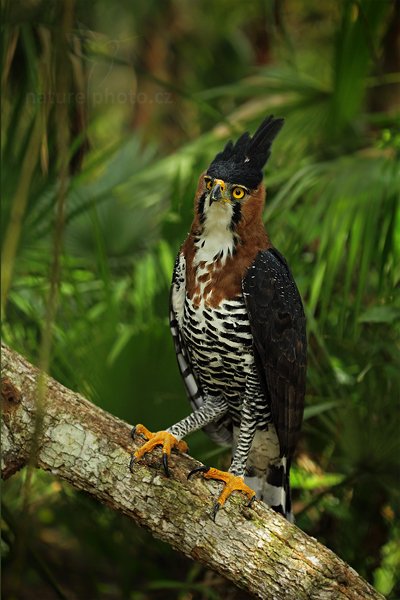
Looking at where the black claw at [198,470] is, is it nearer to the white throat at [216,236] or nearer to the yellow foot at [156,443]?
the yellow foot at [156,443]

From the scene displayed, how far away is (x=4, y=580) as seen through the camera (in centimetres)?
412

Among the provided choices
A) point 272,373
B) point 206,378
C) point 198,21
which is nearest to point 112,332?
point 206,378

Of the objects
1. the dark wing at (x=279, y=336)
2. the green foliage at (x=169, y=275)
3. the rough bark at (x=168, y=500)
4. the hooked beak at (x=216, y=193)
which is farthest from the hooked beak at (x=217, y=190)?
the rough bark at (x=168, y=500)

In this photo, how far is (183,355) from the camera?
3107 millimetres

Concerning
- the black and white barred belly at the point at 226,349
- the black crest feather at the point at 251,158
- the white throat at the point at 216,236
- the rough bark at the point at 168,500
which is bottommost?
the rough bark at the point at 168,500

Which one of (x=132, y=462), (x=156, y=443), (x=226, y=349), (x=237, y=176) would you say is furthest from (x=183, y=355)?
(x=237, y=176)

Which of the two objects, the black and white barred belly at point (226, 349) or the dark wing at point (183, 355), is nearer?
the black and white barred belly at point (226, 349)

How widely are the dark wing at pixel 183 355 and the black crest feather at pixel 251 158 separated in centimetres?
39

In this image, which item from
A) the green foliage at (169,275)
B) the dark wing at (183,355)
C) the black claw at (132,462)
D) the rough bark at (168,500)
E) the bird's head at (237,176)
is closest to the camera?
the rough bark at (168,500)

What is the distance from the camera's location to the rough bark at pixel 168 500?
2408 millimetres

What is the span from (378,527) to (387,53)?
2.97m

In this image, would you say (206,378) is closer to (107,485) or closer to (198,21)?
(107,485)

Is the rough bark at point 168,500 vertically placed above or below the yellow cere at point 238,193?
below

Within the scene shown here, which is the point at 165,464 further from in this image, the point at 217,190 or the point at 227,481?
the point at 217,190
